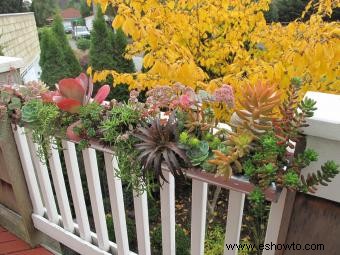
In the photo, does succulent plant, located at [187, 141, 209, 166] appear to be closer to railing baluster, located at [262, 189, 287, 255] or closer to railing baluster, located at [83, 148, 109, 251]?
railing baluster, located at [262, 189, 287, 255]

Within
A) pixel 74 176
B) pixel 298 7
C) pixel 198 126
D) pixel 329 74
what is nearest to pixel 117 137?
pixel 198 126

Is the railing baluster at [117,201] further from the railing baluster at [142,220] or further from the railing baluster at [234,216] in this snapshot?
the railing baluster at [234,216]

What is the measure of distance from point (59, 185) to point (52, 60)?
18.3 feet

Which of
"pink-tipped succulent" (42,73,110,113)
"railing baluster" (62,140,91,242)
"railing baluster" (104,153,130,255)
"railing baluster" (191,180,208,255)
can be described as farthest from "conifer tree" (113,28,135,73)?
"railing baluster" (191,180,208,255)

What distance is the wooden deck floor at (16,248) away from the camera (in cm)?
177

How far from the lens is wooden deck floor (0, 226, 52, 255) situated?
5.82 ft

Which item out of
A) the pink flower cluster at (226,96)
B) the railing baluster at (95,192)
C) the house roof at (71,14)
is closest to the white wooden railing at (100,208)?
the railing baluster at (95,192)

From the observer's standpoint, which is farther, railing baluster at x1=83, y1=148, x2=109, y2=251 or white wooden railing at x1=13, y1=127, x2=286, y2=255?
railing baluster at x1=83, y1=148, x2=109, y2=251

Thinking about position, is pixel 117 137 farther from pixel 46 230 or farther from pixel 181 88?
pixel 46 230

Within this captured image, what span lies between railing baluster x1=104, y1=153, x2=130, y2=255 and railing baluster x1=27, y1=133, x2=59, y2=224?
440 mm

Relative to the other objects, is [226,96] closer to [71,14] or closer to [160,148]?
[160,148]

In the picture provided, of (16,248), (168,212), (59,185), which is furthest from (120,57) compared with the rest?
(168,212)

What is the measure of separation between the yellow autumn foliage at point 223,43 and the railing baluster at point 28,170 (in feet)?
3.22

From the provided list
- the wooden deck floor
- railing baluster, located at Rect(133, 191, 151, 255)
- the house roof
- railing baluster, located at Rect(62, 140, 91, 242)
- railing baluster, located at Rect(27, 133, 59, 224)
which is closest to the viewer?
railing baluster, located at Rect(133, 191, 151, 255)
